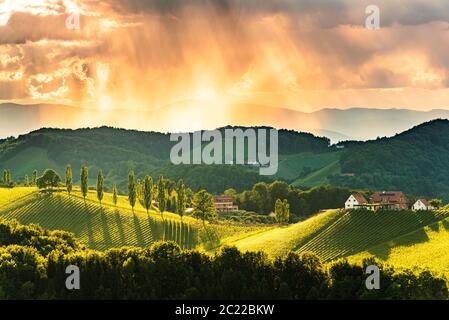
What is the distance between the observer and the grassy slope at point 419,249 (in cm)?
9125

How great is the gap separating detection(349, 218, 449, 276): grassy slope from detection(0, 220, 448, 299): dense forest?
65.4 ft

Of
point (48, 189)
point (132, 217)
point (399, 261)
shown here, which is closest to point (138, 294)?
point (399, 261)

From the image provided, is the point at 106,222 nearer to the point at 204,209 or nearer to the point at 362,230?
the point at 204,209

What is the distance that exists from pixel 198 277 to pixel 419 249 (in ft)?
134

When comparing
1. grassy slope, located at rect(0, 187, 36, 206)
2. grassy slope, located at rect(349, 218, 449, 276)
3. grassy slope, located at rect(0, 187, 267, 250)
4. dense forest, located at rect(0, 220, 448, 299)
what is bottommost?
dense forest, located at rect(0, 220, 448, 299)

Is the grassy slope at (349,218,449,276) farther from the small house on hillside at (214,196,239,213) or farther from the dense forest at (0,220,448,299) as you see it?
the small house on hillside at (214,196,239,213)

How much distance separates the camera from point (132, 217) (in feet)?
435

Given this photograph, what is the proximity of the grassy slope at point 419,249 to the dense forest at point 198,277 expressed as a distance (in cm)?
1993

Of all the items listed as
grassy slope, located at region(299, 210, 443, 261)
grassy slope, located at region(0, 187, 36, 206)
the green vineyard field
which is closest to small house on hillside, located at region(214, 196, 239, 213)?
the green vineyard field

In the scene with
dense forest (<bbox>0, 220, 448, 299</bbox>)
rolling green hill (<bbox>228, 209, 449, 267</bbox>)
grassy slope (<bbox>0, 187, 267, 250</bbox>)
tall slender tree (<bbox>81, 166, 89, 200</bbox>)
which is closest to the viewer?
dense forest (<bbox>0, 220, 448, 299</bbox>)

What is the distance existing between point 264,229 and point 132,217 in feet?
77.3

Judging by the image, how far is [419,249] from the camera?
98.7 m

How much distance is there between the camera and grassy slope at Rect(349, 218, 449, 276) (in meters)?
91.2
